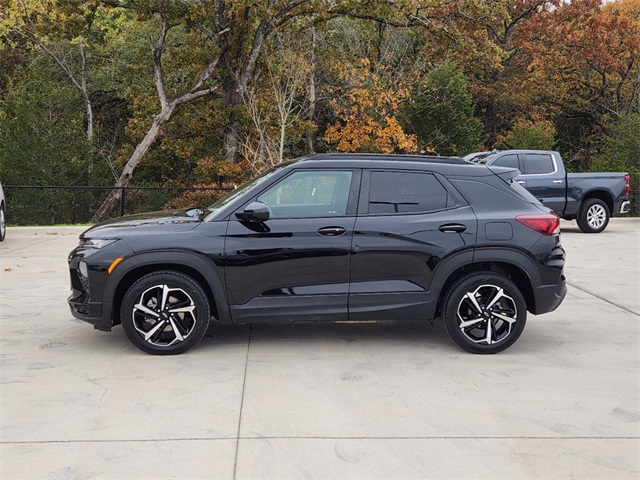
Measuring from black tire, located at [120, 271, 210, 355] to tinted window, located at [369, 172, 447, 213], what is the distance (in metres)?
1.72

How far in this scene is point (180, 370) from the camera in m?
6.43

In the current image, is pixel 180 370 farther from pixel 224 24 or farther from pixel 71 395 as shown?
pixel 224 24

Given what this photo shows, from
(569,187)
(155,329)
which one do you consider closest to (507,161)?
(569,187)

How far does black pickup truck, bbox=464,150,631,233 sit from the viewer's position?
17.8 metres

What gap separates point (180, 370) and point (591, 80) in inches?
1445

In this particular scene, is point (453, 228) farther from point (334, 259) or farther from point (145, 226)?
point (145, 226)

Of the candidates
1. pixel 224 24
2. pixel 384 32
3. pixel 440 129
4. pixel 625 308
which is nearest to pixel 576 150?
pixel 440 129

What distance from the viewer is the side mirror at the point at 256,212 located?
6.67 meters

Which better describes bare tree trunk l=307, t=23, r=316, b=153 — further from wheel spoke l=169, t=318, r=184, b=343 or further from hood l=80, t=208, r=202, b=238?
wheel spoke l=169, t=318, r=184, b=343

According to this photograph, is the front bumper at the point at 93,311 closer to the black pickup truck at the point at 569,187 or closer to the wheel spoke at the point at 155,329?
the wheel spoke at the point at 155,329

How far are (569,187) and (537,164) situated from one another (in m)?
0.96

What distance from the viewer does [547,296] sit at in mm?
7043

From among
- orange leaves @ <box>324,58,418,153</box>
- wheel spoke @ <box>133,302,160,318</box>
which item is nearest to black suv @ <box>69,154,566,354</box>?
wheel spoke @ <box>133,302,160,318</box>

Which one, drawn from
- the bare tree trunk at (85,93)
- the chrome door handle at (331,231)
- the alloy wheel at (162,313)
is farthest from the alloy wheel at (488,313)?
the bare tree trunk at (85,93)
